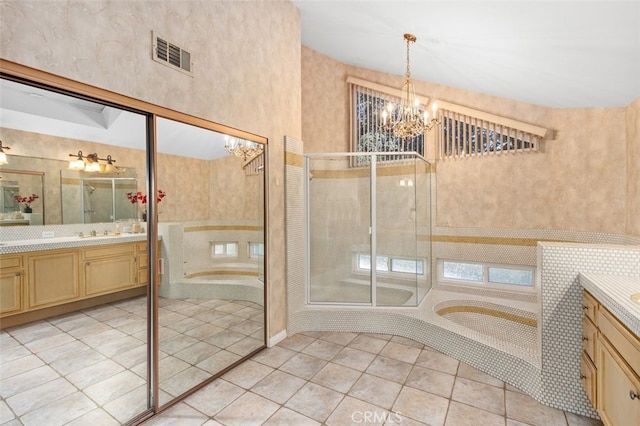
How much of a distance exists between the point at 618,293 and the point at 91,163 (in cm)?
297

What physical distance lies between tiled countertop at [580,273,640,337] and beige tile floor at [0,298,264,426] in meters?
2.52

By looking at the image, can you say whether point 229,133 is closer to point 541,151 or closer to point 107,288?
point 107,288

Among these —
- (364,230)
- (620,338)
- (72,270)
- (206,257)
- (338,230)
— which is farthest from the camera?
(338,230)

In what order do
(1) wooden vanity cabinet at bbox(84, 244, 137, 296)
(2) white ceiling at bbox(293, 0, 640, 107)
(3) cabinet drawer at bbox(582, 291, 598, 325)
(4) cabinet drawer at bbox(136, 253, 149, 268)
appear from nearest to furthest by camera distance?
(3) cabinet drawer at bbox(582, 291, 598, 325) < (1) wooden vanity cabinet at bbox(84, 244, 137, 296) < (4) cabinet drawer at bbox(136, 253, 149, 268) < (2) white ceiling at bbox(293, 0, 640, 107)

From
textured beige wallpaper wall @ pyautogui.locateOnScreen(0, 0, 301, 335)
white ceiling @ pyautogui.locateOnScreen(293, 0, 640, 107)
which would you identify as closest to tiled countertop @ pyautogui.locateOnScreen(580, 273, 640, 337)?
white ceiling @ pyautogui.locateOnScreen(293, 0, 640, 107)

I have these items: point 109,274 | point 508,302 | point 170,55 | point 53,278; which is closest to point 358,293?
point 508,302

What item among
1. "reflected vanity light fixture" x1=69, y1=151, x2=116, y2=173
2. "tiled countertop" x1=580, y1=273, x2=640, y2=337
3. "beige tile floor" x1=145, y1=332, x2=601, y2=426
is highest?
"reflected vanity light fixture" x1=69, y1=151, x2=116, y2=173

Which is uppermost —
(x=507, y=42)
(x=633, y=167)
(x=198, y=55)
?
(x=507, y=42)

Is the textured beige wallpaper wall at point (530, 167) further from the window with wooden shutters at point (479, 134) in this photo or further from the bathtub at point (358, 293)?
the bathtub at point (358, 293)

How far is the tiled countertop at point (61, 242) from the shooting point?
1.52 m

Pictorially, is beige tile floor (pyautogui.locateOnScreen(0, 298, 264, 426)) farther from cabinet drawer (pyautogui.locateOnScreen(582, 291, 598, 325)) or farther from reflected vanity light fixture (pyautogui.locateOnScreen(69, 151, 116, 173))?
cabinet drawer (pyautogui.locateOnScreen(582, 291, 598, 325))

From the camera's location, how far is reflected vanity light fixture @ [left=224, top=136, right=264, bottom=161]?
255 cm

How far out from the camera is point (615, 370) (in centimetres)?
149

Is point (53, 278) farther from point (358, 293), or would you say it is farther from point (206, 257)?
point (358, 293)
